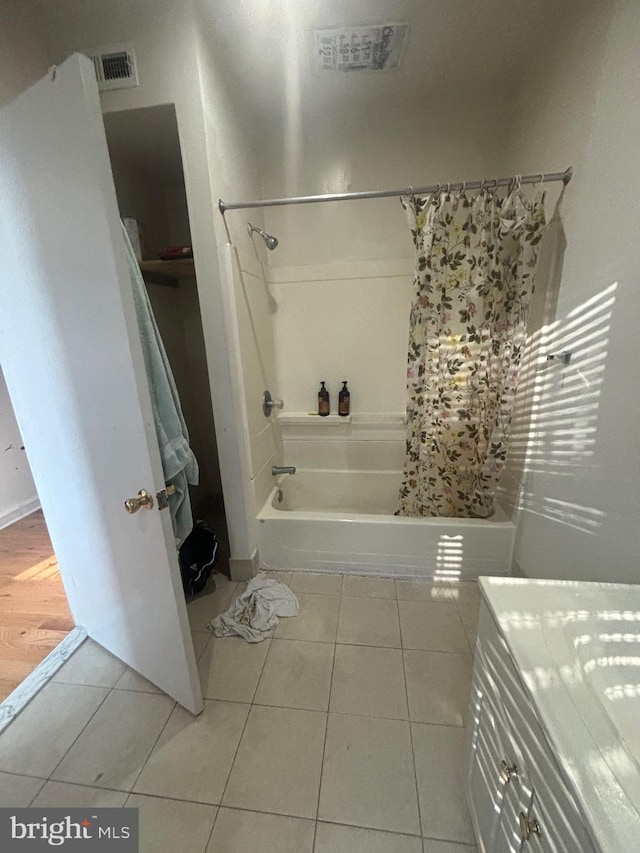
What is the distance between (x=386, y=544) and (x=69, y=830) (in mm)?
1447

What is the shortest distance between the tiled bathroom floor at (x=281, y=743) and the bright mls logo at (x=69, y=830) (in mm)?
24

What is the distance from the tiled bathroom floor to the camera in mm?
930

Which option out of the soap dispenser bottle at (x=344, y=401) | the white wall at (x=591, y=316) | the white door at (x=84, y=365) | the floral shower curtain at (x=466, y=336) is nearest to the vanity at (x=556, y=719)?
the white wall at (x=591, y=316)

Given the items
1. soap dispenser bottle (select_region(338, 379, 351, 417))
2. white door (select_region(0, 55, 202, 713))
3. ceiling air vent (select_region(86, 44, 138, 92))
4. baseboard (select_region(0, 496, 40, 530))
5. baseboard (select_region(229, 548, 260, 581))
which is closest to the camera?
white door (select_region(0, 55, 202, 713))

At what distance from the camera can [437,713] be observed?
1185mm

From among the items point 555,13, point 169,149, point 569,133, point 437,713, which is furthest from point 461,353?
point 169,149

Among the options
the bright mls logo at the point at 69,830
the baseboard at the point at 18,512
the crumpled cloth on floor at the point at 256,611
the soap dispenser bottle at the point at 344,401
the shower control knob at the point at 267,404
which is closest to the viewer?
the bright mls logo at the point at 69,830

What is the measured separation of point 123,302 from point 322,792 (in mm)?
1489

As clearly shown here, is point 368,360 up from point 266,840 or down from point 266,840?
up

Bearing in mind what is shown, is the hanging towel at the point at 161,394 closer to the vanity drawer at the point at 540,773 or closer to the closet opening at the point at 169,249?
the closet opening at the point at 169,249

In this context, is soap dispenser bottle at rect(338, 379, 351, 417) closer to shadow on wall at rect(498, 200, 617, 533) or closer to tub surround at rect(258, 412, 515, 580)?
tub surround at rect(258, 412, 515, 580)

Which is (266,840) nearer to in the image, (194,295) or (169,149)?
(194,295)

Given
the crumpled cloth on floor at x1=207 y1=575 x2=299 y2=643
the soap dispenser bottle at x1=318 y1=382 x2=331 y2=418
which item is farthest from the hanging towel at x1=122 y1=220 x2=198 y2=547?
the soap dispenser bottle at x1=318 y1=382 x2=331 y2=418

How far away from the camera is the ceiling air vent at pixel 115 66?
1.28 m
